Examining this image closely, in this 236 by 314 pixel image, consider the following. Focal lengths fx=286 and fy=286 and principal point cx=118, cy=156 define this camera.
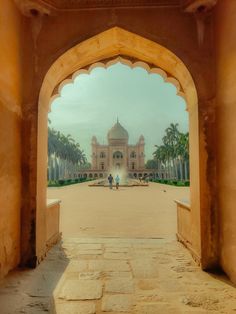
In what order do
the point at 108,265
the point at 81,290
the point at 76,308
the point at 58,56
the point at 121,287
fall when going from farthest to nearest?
1. the point at 58,56
2. the point at 108,265
3. the point at 121,287
4. the point at 81,290
5. the point at 76,308

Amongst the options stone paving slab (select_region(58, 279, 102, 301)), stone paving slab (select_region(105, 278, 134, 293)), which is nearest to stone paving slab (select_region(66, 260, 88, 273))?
stone paving slab (select_region(58, 279, 102, 301))

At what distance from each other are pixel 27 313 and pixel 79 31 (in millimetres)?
4278

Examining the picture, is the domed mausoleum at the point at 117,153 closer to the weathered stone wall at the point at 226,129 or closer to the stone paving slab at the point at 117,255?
the stone paving slab at the point at 117,255

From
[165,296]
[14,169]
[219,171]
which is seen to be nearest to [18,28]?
[14,169]

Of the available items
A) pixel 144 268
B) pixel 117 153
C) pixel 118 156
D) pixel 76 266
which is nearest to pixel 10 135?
pixel 76 266

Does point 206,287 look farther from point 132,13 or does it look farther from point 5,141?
point 132,13

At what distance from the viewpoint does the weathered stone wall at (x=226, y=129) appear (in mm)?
3977

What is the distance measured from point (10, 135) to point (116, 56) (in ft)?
9.60

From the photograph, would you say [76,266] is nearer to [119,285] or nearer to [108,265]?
[108,265]

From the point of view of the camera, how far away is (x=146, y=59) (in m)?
5.83

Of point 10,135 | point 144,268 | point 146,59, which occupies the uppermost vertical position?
point 146,59

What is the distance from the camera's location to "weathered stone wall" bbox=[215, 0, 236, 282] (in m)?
3.98

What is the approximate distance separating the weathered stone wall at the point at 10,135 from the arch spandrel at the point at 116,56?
59 centimetres

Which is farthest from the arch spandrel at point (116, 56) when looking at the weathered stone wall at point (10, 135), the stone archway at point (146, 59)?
the weathered stone wall at point (10, 135)
